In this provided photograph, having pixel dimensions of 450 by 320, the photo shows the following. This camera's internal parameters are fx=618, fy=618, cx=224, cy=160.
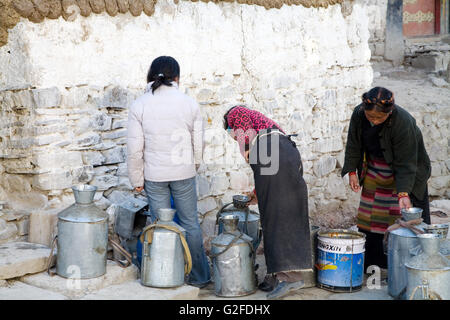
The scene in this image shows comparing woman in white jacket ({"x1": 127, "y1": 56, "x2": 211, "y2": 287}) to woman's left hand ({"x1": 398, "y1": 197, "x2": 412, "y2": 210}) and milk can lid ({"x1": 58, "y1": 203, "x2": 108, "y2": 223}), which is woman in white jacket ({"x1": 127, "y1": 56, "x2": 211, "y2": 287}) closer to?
milk can lid ({"x1": 58, "y1": 203, "x2": 108, "y2": 223})

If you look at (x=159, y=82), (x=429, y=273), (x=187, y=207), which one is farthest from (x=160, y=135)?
(x=429, y=273)

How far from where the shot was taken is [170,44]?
531cm

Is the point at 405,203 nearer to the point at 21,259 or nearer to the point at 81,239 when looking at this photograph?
the point at 81,239

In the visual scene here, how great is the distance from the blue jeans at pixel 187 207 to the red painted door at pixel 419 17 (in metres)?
10.9

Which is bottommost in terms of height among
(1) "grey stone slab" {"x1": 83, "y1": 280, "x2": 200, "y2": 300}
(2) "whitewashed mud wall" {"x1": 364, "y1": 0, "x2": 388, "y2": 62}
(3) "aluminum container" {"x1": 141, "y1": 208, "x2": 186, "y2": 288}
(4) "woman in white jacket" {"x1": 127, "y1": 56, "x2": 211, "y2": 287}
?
(1) "grey stone slab" {"x1": 83, "y1": 280, "x2": 200, "y2": 300}

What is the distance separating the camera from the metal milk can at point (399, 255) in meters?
4.32

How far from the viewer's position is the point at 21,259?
165 inches

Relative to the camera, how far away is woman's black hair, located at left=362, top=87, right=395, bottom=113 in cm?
444

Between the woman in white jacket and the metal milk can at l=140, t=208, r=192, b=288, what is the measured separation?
11.0 inches

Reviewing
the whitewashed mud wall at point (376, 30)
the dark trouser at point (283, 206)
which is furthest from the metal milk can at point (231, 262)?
the whitewashed mud wall at point (376, 30)

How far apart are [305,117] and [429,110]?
3.17m

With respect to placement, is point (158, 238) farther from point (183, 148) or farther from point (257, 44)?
point (257, 44)

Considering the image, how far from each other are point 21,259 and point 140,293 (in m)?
0.85

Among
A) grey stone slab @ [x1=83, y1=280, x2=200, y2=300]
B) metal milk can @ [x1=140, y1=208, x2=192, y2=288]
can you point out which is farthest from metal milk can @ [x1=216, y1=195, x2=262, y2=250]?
grey stone slab @ [x1=83, y1=280, x2=200, y2=300]
